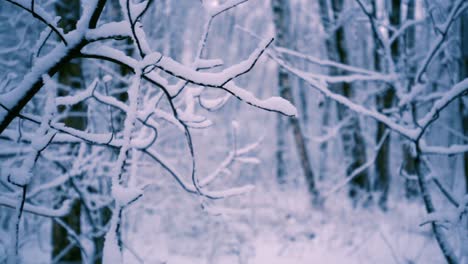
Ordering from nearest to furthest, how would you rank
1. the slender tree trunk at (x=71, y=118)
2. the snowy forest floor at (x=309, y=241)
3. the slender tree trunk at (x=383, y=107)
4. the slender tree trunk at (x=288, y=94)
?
the slender tree trunk at (x=71, y=118)
the snowy forest floor at (x=309, y=241)
the slender tree trunk at (x=383, y=107)
the slender tree trunk at (x=288, y=94)

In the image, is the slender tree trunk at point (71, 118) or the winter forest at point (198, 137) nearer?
the winter forest at point (198, 137)

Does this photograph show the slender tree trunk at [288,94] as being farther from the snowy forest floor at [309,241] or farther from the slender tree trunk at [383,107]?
the slender tree trunk at [383,107]

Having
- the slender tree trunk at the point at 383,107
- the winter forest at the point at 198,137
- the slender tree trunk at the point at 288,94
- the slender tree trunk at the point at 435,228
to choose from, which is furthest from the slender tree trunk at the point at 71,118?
the slender tree trunk at the point at 383,107

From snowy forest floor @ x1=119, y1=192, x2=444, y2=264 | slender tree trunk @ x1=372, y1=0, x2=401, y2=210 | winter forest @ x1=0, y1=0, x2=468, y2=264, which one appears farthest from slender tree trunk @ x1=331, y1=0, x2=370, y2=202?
snowy forest floor @ x1=119, y1=192, x2=444, y2=264

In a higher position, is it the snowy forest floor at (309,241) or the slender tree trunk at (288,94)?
the slender tree trunk at (288,94)

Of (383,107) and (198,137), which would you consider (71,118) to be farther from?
(383,107)

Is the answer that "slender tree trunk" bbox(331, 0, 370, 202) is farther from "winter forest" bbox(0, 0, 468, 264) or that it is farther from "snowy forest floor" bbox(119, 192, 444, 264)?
"snowy forest floor" bbox(119, 192, 444, 264)

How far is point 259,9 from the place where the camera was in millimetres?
13344

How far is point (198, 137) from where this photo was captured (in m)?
6.85

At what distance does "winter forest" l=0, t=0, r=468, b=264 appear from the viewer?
1086mm

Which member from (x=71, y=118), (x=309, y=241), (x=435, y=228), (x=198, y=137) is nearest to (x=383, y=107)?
(x=309, y=241)

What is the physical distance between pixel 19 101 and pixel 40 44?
25 cm

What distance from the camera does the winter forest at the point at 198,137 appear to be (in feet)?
3.56

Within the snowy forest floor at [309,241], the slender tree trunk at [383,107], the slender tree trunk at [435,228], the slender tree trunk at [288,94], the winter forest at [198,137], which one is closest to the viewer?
the winter forest at [198,137]
